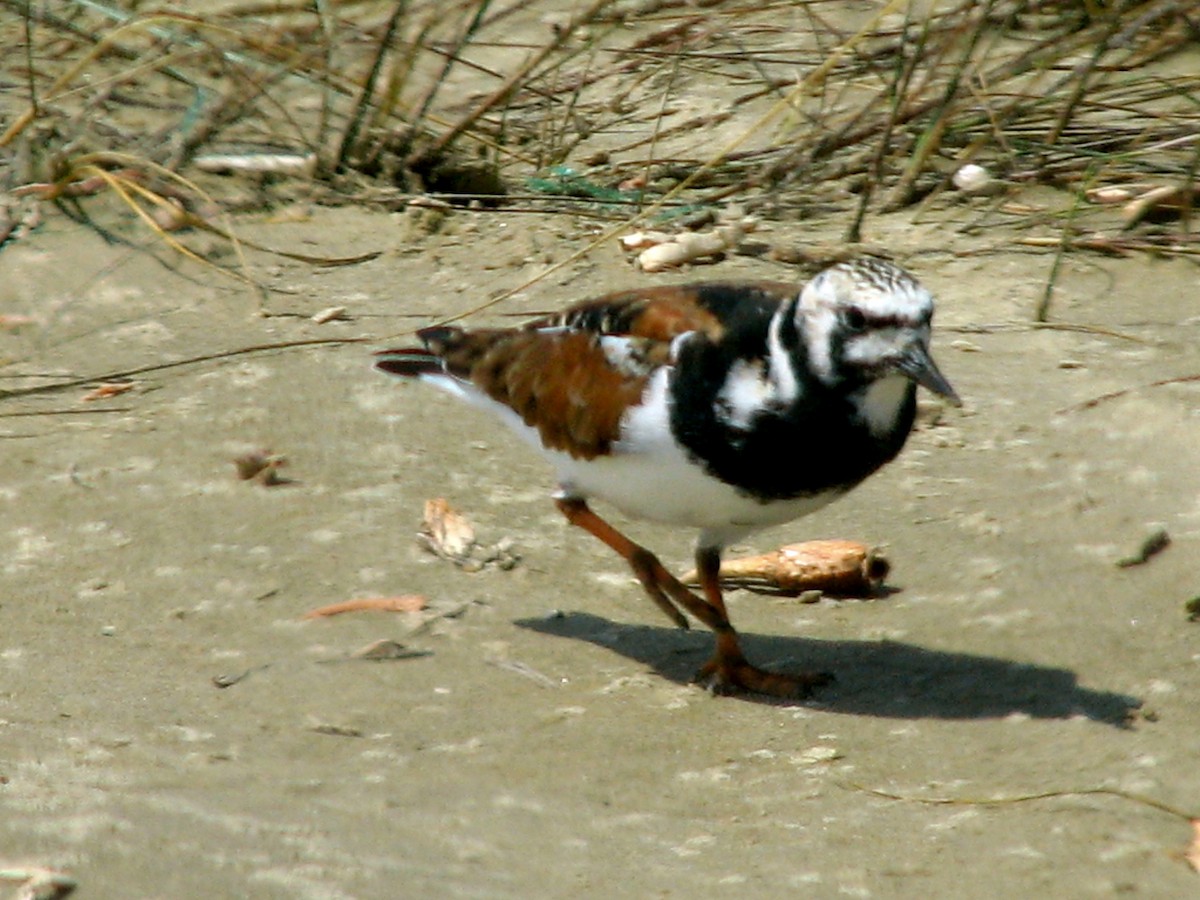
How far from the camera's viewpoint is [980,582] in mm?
3742

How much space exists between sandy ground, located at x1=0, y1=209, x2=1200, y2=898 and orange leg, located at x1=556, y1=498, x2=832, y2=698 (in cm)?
5

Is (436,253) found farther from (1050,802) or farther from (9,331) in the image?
(1050,802)

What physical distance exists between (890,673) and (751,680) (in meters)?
0.29

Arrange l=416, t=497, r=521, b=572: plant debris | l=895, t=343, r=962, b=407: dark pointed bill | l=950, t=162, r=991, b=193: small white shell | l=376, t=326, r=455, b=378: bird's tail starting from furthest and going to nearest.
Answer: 1. l=950, t=162, r=991, b=193: small white shell
2. l=376, t=326, r=455, b=378: bird's tail
3. l=416, t=497, r=521, b=572: plant debris
4. l=895, t=343, r=962, b=407: dark pointed bill

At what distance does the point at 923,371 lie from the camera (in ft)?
9.91

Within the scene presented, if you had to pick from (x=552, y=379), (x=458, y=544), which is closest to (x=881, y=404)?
(x=552, y=379)

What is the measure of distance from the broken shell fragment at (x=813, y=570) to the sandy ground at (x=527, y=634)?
0.06m

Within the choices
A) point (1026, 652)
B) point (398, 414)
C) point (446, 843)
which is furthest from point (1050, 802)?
point (398, 414)

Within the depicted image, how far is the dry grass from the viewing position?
17.7ft

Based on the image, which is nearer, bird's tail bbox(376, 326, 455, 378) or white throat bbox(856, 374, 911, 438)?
white throat bbox(856, 374, 911, 438)

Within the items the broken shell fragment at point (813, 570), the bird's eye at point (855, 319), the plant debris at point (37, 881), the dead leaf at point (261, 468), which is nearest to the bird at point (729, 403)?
the bird's eye at point (855, 319)

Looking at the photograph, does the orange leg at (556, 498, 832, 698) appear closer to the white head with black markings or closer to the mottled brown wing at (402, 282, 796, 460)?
the mottled brown wing at (402, 282, 796, 460)

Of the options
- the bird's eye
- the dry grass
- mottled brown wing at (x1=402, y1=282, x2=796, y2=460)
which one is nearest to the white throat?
the bird's eye

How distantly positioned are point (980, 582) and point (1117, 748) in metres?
0.80
